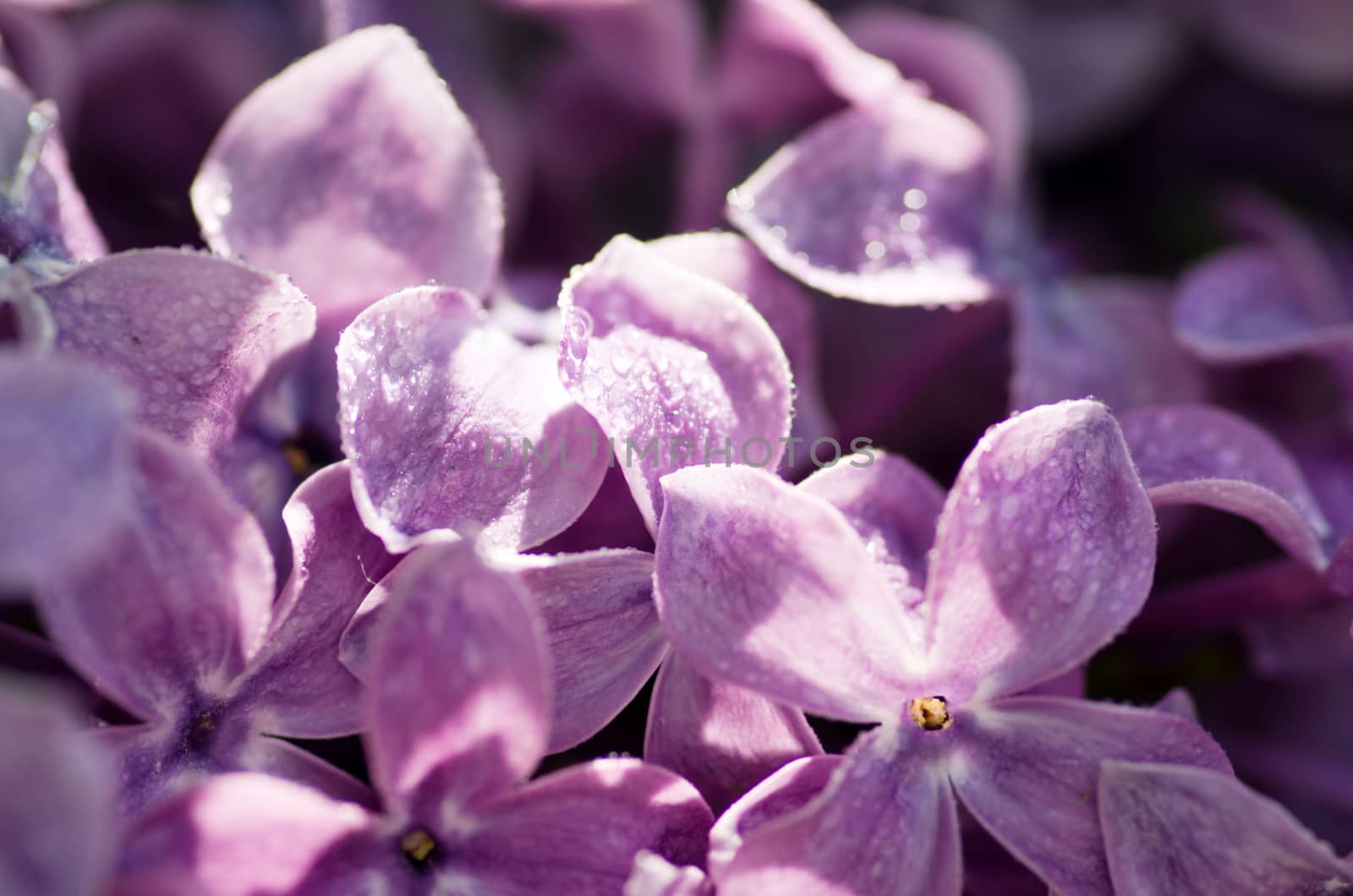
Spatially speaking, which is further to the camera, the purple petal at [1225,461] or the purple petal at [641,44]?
the purple petal at [641,44]

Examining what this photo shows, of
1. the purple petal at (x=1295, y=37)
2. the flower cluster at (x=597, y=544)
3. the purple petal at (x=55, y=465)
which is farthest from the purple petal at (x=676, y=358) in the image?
the purple petal at (x=1295, y=37)

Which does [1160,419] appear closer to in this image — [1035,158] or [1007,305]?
[1007,305]

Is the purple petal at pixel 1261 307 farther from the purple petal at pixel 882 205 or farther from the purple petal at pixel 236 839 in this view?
the purple petal at pixel 236 839

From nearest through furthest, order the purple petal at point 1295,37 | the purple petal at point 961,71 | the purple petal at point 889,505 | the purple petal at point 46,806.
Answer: the purple petal at point 46,806 < the purple petal at point 889,505 < the purple petal at point 961,71 < the purple petal at point 1295,37

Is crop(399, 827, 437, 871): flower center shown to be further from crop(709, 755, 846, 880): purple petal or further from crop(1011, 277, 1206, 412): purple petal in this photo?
crop(1011, 277, 1206, 412): purple petal

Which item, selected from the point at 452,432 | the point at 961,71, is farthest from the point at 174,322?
the point at 961,71

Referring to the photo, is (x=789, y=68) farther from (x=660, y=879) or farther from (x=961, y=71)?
(x=660, y=879)

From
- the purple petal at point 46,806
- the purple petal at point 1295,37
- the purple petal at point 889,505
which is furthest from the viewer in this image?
the purple petal at point 1295,37
